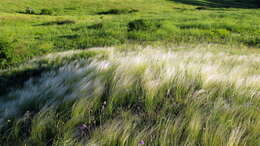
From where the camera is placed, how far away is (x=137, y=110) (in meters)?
1.80

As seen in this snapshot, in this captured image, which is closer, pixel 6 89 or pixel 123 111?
pixel 123 111

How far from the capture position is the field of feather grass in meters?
1.39

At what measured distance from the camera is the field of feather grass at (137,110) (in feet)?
4.57

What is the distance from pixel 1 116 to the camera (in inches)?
73.3

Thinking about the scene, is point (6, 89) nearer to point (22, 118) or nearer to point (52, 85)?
point (52, 85)

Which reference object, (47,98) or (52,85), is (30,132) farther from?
(52,85)

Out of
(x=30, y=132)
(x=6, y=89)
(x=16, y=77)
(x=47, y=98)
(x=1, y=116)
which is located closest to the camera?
(x=30, y=132)

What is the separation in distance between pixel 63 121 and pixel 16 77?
2777 millimetres

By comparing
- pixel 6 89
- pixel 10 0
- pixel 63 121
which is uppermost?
pixel 10 0

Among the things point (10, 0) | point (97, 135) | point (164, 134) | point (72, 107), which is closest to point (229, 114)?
point (164, 134)

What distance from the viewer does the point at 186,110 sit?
167 cm

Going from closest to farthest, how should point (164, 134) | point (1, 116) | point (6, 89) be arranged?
point (164, 134)
point (1, 116)
point (6, 89)

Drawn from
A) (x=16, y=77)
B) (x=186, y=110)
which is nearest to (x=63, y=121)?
(x=186, y=110)

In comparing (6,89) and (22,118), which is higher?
(22,118)
